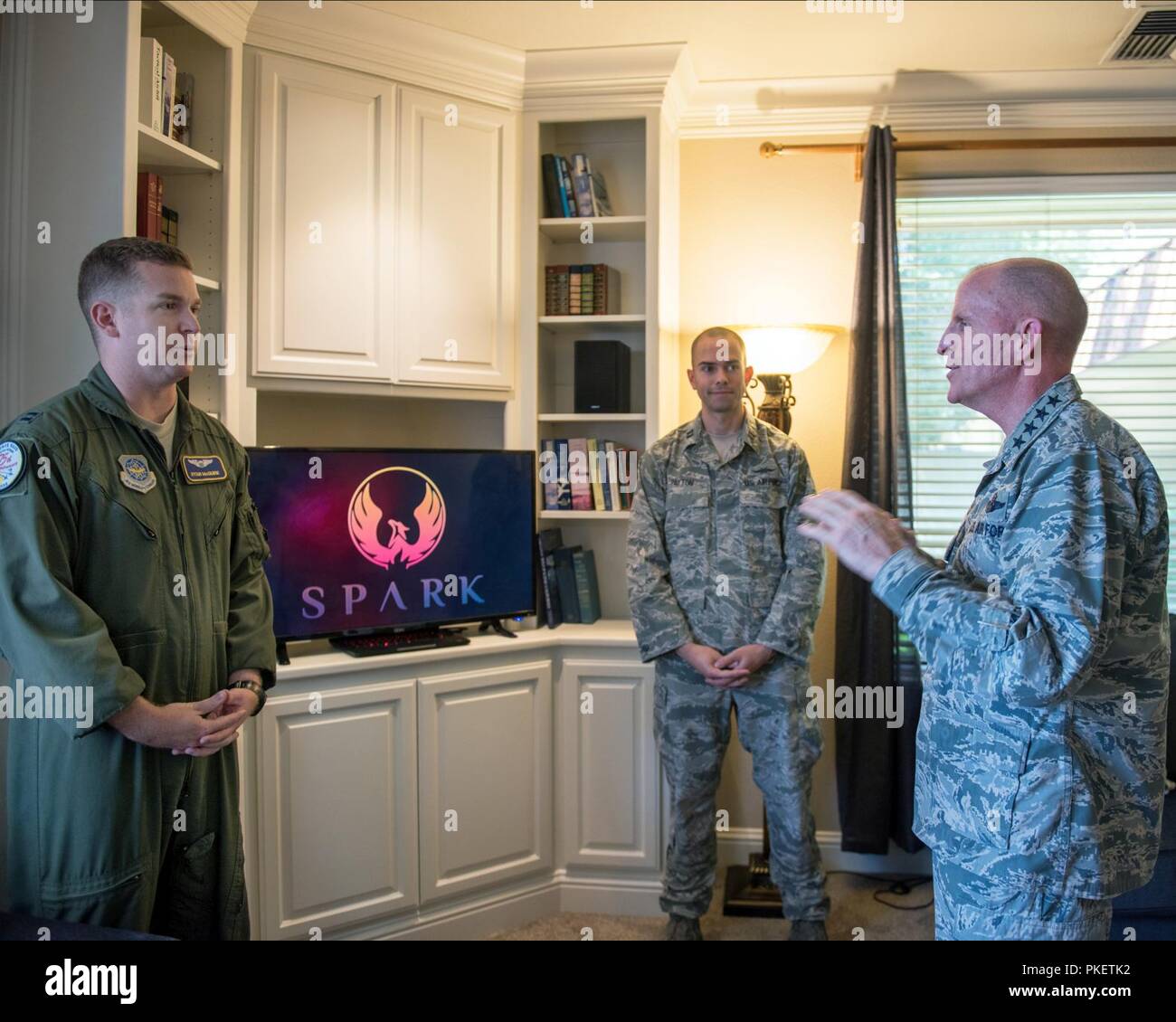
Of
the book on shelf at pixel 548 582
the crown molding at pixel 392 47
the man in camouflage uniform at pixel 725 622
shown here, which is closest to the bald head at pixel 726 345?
the man in camouflage uniform at pixel 725 622

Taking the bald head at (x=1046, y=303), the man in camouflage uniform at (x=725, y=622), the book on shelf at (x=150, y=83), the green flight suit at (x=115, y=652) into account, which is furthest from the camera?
the man in camouflage uniform at (x=725, y=622)

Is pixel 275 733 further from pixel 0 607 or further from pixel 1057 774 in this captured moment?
pixel 1057 774

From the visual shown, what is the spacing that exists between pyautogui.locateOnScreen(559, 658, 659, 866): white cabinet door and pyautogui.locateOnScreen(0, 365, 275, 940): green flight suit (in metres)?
1.45

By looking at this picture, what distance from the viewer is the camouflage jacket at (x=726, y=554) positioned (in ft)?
9.09

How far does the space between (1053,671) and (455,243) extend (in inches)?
95.9

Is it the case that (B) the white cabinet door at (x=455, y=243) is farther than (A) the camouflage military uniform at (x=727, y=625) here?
Yes

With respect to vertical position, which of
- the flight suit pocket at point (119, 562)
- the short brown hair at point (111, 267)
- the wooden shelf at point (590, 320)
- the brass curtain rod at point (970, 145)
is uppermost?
the brass curtain rod at point (970, 145)

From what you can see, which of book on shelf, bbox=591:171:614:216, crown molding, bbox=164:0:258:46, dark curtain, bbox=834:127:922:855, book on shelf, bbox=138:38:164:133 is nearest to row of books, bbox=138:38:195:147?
book on shelf, bbox=138:38:164:133

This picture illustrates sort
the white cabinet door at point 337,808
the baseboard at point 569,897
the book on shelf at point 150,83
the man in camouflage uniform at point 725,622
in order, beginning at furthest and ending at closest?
the baseboard at point 569,897, the man in camouflage uniform at point 725,622, the white cabinet door at point 337,808, the book on shelf at point 150,83

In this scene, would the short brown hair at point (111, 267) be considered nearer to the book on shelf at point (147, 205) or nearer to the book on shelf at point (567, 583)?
the book on shelf at point (147, 205)

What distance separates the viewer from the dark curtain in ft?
11.1

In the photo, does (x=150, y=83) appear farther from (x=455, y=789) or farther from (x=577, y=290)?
(x=455, y=789)

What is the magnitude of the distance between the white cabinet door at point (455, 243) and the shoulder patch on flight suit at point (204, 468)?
118cm
